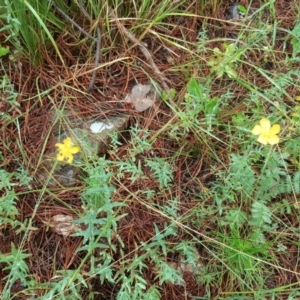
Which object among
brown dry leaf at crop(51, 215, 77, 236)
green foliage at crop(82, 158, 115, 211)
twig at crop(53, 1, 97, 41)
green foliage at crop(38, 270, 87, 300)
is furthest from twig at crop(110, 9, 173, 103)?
green foliage at crop(38, 270, 87, 300)

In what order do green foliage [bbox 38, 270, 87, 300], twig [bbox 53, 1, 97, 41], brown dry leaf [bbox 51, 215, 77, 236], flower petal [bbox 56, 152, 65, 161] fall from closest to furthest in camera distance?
green foliage [bbox 38, 270, 87, 300] → flower petal [bbox 56, 152, 65, 161] → brown dry leaf [bbox 51, 215, 77, 236] → twig [bbox 53, 1, 97, 41]

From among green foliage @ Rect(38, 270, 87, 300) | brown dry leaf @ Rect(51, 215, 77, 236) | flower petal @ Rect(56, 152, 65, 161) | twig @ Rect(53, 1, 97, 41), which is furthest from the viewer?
twig @ Rect(53, 1, 97, 41)

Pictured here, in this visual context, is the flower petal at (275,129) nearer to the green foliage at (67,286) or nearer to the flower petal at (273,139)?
the flower petal at (273,139)

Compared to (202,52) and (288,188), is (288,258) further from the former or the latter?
(202,52)

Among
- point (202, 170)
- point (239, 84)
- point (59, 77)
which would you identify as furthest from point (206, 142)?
point (59, 77)

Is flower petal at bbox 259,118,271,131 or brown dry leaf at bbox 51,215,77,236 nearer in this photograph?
flower petal at bbox 259,118,271,131

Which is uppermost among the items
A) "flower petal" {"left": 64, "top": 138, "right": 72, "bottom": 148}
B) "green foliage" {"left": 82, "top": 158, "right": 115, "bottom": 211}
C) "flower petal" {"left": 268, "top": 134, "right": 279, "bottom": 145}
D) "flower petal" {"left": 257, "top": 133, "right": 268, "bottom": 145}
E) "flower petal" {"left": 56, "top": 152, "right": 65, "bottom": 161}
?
"flower petal" {"left": 268, "top": 134, "right": 279, "bottom": 145}

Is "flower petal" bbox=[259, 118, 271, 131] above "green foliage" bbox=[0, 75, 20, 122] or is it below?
above

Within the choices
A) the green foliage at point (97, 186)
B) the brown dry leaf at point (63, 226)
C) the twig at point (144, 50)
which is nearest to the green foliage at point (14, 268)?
the brown dry leaf at point (63, 226)

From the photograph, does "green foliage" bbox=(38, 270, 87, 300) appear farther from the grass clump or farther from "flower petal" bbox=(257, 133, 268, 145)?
"flower petal" bbox=(257, 133, 268, 145)
